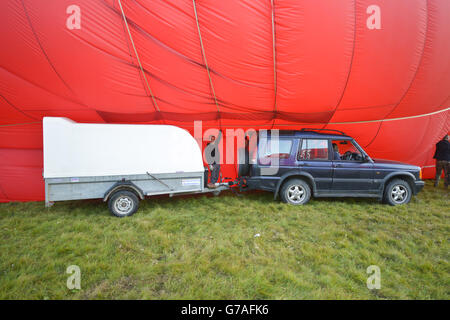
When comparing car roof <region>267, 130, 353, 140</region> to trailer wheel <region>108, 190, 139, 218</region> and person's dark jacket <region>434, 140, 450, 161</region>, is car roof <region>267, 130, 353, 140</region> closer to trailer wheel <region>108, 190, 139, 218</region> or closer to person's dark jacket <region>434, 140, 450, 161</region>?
trailer wheel <region>108, 190, 139, 218</region>

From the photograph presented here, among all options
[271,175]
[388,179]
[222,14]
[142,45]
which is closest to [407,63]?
[388,179]

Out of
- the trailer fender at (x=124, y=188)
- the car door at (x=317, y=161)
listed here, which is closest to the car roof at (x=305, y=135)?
the car door at (x=317, y=161)

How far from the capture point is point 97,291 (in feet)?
8.25

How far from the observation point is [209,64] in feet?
16.2

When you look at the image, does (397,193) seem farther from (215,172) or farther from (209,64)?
(209,64)

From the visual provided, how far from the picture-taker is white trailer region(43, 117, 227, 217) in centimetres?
435

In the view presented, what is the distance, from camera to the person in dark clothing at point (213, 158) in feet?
20.1

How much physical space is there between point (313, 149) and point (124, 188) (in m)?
4.74

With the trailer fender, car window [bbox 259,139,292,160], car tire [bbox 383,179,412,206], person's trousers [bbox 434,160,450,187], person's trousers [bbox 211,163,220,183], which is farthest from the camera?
person's trousers [bbox 434,160,450,187]

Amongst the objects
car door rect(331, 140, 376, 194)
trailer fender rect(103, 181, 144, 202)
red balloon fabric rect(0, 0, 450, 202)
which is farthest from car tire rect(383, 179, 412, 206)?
trailer fender rect(103, 181, 144, 202)

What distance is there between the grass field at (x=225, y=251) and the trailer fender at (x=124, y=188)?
1.58ft

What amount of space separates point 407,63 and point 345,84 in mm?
1572

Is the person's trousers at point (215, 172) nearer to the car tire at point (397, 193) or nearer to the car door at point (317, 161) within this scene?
the car door at point (317, 161)
